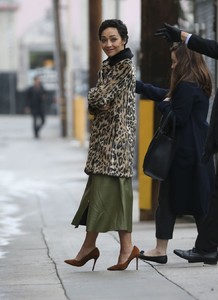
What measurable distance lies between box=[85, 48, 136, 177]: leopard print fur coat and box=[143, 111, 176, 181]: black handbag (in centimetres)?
21

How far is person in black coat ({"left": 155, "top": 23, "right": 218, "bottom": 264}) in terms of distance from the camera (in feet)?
22.2

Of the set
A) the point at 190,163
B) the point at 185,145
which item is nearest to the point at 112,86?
the point at 185,145

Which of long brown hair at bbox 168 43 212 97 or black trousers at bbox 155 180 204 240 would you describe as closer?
long brown hair at bbox 168 43 212 97

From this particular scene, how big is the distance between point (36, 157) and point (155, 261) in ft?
50.0

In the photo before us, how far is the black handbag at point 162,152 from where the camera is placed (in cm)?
730

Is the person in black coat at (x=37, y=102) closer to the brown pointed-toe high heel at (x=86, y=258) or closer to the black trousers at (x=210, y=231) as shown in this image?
the brown pointed-toe high heel at (x=86, y=258)

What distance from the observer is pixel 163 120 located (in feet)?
24.1

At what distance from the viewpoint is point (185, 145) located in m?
7.42

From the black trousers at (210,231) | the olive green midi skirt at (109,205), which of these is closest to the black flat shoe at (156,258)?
the black trousers at (210,231)

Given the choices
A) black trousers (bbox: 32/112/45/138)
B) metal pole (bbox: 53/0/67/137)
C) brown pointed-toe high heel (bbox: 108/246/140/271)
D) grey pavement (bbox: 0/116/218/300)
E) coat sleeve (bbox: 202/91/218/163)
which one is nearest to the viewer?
grey pavement (bbox: 0/116/218/300)

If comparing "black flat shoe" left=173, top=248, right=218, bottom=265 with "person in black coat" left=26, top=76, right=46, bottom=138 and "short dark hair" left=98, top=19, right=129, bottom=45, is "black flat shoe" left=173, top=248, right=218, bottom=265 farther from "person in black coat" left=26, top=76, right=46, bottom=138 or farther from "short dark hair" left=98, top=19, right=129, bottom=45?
"person in black coat" left=26, top=76, right=46, bottom=138

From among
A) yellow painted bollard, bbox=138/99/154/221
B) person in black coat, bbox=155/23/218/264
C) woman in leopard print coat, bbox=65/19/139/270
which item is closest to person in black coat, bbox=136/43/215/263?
person in black coat, bbox=155/23/218/264

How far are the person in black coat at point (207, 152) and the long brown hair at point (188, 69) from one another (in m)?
0.32

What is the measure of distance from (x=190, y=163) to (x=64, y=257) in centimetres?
161
